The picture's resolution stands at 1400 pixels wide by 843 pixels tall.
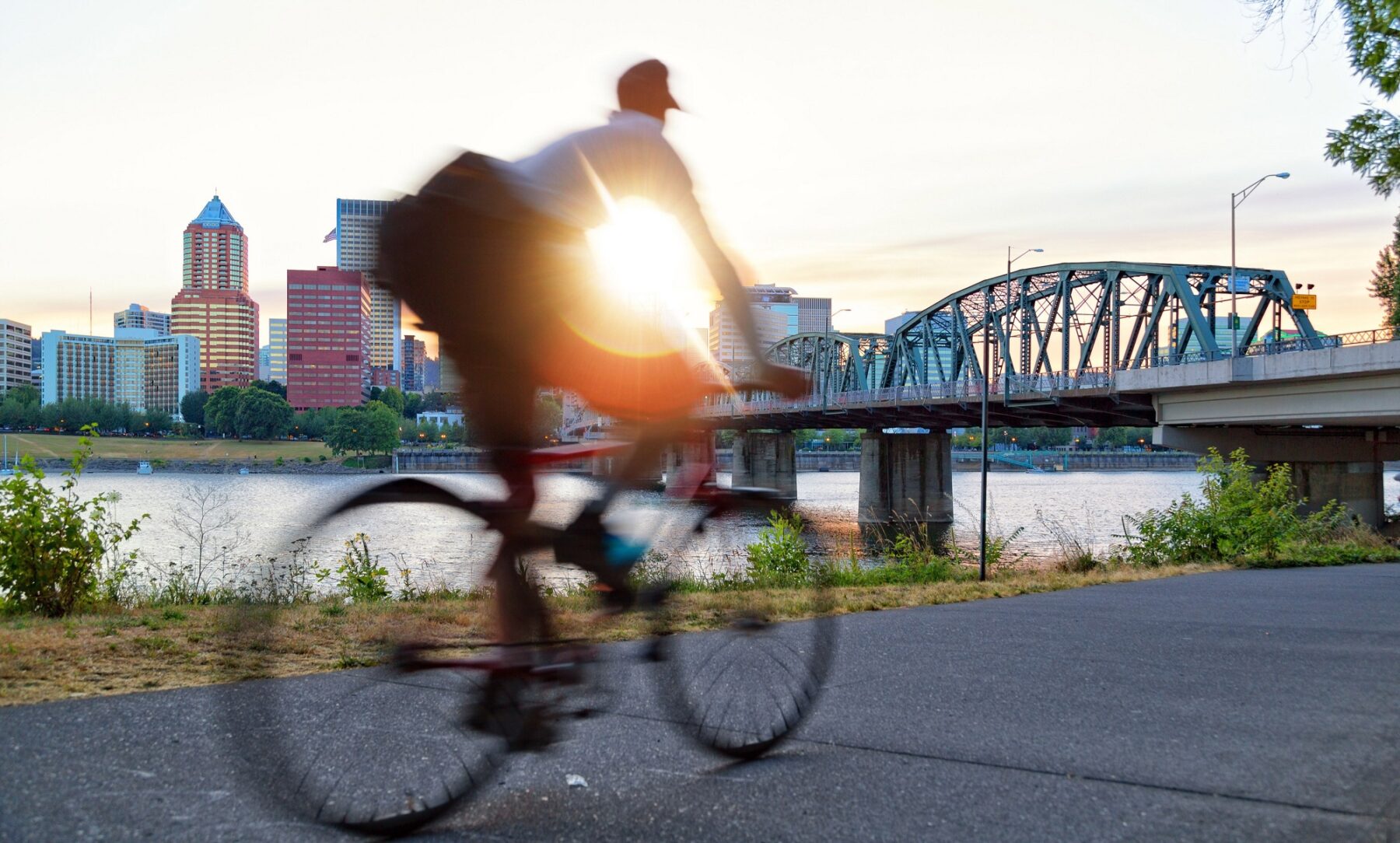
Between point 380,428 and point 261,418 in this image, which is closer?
point 380,428

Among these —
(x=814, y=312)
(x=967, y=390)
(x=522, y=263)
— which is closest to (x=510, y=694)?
(x=522, y=263)

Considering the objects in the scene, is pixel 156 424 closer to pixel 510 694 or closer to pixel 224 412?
pixel 224 412

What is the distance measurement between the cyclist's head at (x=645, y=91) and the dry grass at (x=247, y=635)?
162cm

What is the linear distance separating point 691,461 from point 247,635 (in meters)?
1.61

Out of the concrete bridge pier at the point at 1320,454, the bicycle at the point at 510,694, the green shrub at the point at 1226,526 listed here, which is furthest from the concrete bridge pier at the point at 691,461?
the concrete bridge pier at the point at 1320,454

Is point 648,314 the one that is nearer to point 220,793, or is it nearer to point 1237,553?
point 220,793

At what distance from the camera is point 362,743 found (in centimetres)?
379

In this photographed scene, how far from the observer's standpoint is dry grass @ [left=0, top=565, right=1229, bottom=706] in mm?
3225

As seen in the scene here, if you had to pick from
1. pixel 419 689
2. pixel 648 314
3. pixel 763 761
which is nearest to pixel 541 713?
pixel 763 761

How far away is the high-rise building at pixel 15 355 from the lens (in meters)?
160

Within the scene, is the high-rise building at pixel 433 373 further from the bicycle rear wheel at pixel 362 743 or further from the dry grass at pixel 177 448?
the dry grass at pixel 177 448

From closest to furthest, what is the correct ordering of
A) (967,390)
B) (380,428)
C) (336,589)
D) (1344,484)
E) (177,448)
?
(380,428) < (336,589) < (1344,484) < (967,390) < (177,448)

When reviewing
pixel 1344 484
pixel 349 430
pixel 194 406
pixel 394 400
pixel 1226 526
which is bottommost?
pixel 1344 484

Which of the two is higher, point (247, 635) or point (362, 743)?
point (247, 635)
